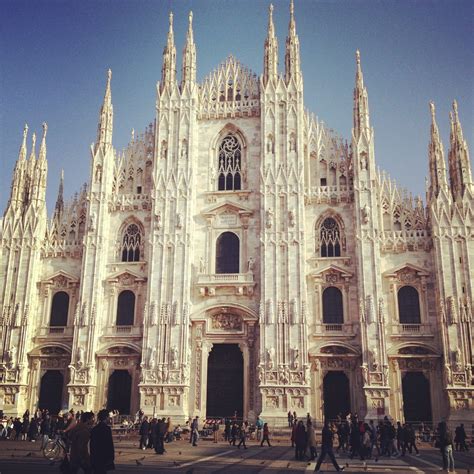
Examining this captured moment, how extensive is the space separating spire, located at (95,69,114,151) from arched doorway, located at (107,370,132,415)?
14130 millimetres

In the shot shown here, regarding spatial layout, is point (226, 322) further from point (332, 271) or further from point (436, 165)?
point (436, 165)

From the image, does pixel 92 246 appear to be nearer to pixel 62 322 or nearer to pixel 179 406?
pixel 62 322

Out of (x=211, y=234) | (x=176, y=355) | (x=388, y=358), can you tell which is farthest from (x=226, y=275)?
(x=388, y=358)

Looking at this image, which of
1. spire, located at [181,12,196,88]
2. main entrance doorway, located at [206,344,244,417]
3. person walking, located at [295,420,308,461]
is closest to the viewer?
person walking, located at [295,420,308,461]

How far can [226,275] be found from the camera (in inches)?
1363

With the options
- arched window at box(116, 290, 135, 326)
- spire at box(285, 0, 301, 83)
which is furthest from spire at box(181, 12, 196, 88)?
arched window at box(116, 290, 135, 326)

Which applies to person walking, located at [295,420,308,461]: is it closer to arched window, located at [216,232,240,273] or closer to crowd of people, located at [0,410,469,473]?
crowd of people, located at [0,410,469,473]

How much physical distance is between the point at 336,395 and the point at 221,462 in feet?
53.3

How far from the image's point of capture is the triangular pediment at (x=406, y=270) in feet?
110

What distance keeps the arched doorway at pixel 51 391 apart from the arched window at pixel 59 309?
2937 millimetres

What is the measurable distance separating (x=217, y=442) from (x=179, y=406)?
6.03 m

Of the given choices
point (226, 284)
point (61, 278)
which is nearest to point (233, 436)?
point (226, 284)

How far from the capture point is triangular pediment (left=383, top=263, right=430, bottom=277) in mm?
33500

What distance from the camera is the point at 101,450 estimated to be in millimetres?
9844
